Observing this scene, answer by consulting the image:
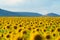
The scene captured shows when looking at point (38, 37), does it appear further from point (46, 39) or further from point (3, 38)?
point (3, 38)

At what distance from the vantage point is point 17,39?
28.9 feet

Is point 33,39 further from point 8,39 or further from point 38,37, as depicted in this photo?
point 8,39

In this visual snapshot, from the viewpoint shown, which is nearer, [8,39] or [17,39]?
[17,39]

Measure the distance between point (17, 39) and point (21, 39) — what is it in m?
0.14

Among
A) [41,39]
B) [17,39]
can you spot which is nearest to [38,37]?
[41,39]

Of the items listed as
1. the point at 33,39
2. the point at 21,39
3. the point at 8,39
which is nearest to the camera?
the point at 33,39

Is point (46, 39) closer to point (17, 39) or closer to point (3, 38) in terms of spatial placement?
point (17, 39)

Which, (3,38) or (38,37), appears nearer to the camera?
(38,37)

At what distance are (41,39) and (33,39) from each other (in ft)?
1.36

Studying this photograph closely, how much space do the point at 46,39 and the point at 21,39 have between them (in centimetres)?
78

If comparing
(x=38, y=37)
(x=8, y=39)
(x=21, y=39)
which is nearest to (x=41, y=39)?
(x=38, y=37)

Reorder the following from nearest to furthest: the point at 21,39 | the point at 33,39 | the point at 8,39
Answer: the point at 33,39 → the point at 21,39 → the point at 8,39

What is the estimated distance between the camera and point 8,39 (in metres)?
11.0

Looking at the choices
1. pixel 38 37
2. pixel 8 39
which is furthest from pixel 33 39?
pixel 8 39
